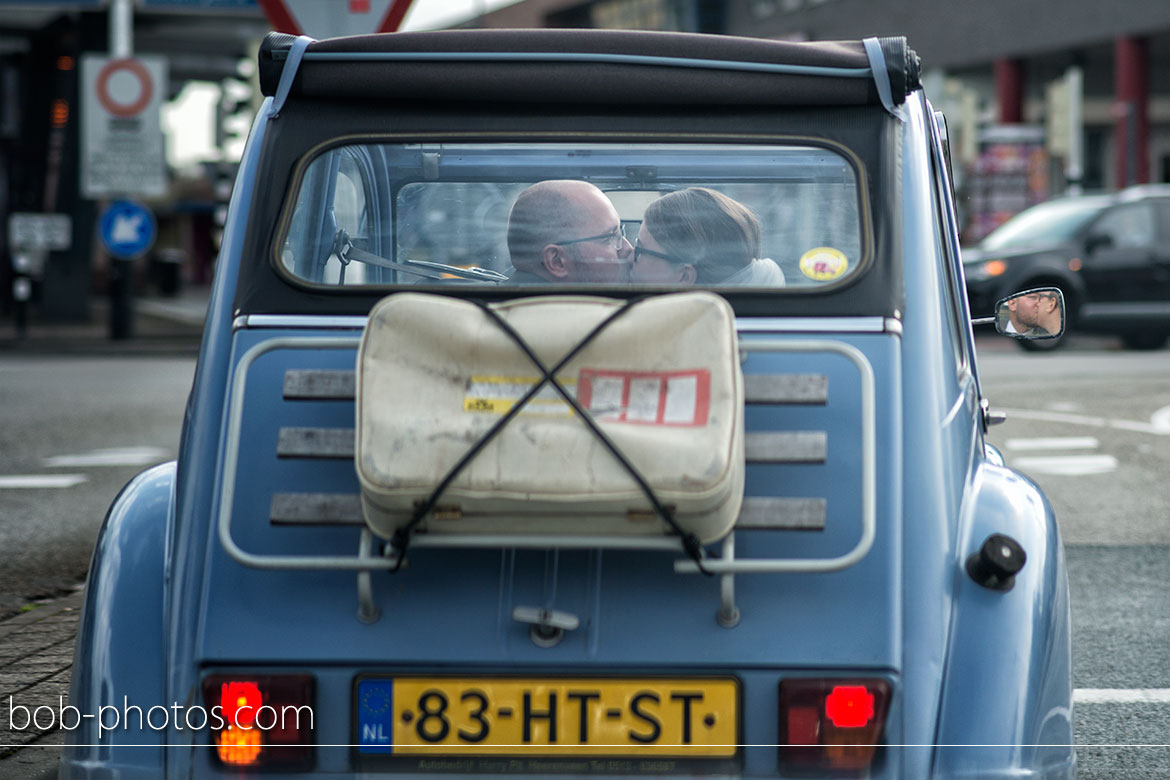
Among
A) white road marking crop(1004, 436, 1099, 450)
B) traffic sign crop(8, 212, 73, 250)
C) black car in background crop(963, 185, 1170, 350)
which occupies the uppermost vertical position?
traffic sign crop(8, 212, 73, 250)

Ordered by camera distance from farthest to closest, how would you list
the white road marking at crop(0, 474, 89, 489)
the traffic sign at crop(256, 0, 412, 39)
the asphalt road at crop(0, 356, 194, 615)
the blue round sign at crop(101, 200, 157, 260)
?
the blue round sign at crop(101, 200, 157, 260), the white road marking at crop(0, 474, 89, 489), the asphalt road at crop(0, 356, 194, 615), the traffic sign at crop(256, 0, 412, 39)

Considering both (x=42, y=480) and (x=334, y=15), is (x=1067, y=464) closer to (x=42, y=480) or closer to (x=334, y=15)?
(x=334, y=15)

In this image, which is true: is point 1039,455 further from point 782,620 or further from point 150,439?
point 782,620

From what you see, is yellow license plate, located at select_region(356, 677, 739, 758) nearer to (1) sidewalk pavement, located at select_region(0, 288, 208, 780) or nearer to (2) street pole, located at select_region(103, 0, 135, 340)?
(1) sidewalk pavement, located at select_region(0, 288, 208, 780)

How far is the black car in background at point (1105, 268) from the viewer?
19234 millimetres

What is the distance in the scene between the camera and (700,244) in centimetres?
303

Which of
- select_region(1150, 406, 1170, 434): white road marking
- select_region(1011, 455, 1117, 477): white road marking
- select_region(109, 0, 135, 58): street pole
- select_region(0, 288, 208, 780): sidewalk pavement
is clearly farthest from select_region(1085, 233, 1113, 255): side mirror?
select_region(0, 288, 208, 780): sidewalk pavement

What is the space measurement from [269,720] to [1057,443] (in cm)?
886

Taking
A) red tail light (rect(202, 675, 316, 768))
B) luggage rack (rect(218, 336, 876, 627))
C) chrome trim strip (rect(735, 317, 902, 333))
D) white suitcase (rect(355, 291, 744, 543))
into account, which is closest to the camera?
white suitcase (rect(355, 291, 744, 543))

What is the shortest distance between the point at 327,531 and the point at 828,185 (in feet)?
3.84

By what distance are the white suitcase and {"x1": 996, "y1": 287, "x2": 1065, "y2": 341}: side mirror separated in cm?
159

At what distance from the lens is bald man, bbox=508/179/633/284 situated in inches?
119

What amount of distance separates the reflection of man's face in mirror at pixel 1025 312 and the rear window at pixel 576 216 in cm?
101

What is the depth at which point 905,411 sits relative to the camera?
8.82 feet
